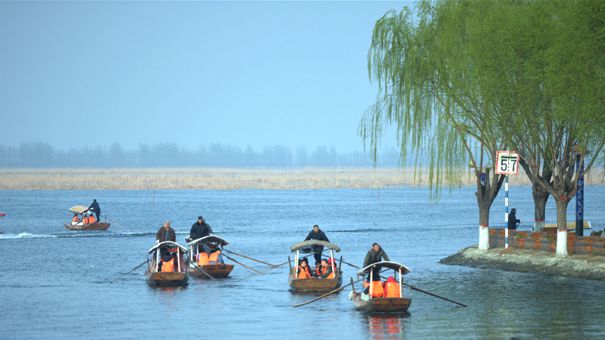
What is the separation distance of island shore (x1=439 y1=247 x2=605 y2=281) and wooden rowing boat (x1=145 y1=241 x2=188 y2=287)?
12.8 meters

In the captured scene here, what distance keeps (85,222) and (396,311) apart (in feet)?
164

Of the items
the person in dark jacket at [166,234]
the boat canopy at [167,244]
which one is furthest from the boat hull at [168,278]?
the person in dark jacket at [166,234]

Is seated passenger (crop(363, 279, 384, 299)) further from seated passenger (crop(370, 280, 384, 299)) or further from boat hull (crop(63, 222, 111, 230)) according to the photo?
boat hull (crop(63, 222, 111, 230))

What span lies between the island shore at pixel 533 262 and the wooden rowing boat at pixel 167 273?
1280 cm

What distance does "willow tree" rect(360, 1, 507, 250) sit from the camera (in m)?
44.4

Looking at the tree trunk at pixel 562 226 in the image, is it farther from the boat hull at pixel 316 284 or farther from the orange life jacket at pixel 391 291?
the orange life jacket at pixel 391 291

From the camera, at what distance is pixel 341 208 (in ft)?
415

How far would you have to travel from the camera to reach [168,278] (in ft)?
134

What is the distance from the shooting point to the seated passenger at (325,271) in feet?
128

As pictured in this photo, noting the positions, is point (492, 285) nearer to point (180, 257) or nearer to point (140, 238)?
point (180, 257)

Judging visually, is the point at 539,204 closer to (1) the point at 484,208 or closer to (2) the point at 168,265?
(1) the point at 484,208

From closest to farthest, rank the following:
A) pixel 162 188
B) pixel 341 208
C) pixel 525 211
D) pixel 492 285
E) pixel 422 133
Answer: pixel 492 285, pixel 422 133, pixel 525 211, pixel 341 208, pixel 162 188

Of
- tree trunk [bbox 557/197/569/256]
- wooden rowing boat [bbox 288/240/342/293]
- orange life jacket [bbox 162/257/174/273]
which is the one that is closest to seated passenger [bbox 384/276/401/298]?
wooden rowing boat [bbox 288/240/342/293]

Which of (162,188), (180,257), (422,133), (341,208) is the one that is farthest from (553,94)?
(162,188)
